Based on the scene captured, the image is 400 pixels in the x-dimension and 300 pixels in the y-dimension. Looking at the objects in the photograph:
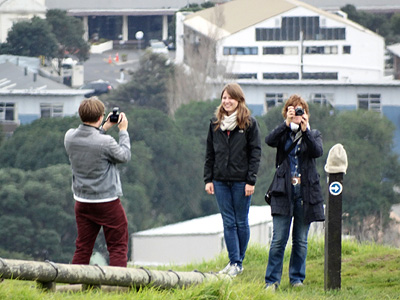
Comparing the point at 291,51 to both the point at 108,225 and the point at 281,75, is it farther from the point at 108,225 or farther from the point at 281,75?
the point at 108,225

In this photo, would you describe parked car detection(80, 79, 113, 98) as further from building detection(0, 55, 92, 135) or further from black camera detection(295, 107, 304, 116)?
black camera detection(295, 107, 304, 116)

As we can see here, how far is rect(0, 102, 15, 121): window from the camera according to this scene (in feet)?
238

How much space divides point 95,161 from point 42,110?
6863 centimetres

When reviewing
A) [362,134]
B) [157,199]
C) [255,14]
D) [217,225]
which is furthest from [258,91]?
[217,225]

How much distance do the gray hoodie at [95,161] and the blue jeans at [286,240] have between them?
974 mm

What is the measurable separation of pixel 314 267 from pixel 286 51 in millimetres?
77027

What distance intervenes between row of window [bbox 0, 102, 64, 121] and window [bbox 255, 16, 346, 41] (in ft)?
57.4

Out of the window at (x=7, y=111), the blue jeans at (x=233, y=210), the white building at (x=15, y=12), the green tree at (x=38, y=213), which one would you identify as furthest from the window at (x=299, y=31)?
the blue jeans at (x=233, y=210)

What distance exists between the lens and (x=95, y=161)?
20.1 feet

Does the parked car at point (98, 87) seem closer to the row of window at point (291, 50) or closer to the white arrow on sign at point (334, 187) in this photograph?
the row of window at point (291, 50)

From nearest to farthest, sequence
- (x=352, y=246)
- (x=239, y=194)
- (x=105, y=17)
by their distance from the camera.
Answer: (x=239, y=194) < (x=352, y=246) < (x=105, y=17)

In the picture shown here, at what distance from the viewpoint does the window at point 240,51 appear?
81312 mm

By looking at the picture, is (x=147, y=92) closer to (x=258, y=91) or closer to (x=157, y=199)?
(x=258, y=91)

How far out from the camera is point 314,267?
7703 millimetres
